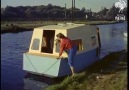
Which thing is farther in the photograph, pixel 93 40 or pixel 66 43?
pixel 93 40

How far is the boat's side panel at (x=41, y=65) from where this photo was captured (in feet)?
44.5

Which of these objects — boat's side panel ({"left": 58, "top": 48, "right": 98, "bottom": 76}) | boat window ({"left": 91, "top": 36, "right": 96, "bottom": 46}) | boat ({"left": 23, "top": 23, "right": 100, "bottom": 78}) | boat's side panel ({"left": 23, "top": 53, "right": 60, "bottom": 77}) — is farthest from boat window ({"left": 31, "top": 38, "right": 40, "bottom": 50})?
boat window ({"left": 91, "top": 36, "right": 96, "bottom": 46})

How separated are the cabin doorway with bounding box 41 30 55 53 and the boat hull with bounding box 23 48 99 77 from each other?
1.77 m

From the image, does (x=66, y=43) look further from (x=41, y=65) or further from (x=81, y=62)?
(x=81, y=62)

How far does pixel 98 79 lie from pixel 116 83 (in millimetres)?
1208

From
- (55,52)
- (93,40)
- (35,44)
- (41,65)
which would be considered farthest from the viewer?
(93,40)

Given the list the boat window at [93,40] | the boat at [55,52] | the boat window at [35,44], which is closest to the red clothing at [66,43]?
the boat at [55,52]

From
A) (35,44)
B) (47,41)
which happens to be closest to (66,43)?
(35,44)

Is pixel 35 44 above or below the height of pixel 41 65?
above

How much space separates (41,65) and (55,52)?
3.27 ft

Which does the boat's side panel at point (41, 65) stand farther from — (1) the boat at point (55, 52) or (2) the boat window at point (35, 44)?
(2) the boat window at point (35, 44)

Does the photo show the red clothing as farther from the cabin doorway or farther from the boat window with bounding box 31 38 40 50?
the cabin doorway

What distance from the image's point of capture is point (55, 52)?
14461 millimetres

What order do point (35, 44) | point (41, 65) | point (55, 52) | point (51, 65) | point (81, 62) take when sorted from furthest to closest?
1. point (35, 44)
2. point (81, 62)
3. point (55, 52)
4. point (41, 65)
5. point (51, 65)
